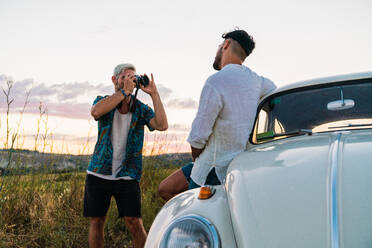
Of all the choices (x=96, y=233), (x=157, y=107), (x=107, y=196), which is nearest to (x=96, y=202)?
(x=107, y=196)

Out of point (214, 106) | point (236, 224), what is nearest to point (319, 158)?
point (236, 224)

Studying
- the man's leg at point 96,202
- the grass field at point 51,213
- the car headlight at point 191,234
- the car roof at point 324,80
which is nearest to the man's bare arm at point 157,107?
the man's leg at point 96,202

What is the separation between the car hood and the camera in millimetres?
1557

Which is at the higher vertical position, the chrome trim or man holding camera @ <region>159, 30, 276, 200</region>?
man holding camera @ <region>159, 30, 276, 200</region>

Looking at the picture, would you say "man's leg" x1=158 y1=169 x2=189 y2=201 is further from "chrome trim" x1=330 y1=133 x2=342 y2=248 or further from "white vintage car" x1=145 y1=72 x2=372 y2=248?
"chrome trim" x1=330 y1=133 x2=342 y2=248

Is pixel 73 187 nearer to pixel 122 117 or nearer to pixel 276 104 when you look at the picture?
pixel 122 117

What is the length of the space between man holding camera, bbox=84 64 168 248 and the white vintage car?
1363 millimetres

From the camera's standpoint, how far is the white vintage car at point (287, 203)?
158 centimetres

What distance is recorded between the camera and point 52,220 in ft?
15.4

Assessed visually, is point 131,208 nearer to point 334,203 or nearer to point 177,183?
point 177,183

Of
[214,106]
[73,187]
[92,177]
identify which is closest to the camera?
[214,106]

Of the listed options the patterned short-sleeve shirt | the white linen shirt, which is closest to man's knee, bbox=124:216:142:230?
the patterned short-sleeve shirt

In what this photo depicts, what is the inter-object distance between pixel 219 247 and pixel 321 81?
6.28 ft

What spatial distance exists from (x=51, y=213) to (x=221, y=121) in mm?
3420
